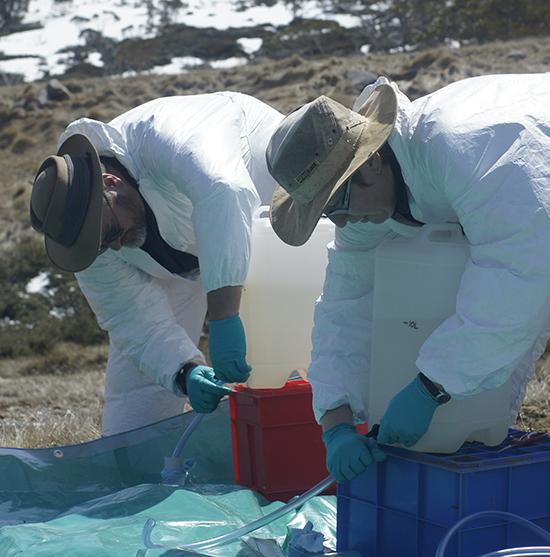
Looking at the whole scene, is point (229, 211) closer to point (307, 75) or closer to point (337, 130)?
point (337, 130)

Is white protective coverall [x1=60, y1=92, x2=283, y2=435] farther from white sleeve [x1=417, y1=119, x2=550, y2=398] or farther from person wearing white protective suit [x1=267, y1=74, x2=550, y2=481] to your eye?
white sleeve [x1=417, y1=119, x2=550, y2=398]

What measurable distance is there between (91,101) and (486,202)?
1998 cm

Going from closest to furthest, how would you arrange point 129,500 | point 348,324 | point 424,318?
1. point 424,318
2. point 348,324
3. point 129,500

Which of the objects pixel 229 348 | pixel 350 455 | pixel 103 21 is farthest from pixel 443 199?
pixel 103 21

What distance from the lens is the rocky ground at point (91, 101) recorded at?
7246 millimetres

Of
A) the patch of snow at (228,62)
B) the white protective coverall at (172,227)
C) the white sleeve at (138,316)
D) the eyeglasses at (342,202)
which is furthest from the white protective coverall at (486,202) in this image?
the patch of snow at (228,62)

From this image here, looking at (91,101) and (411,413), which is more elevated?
(411,413)

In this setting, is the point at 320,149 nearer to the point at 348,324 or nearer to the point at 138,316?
the point at 348,324

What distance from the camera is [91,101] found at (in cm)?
2159

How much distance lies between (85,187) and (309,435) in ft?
3.40

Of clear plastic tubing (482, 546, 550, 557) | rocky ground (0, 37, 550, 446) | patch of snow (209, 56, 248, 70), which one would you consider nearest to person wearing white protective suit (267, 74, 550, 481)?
clear plastic tubing (482, 546, 550, 557)

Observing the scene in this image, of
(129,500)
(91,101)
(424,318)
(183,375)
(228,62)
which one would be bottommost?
(228,62)

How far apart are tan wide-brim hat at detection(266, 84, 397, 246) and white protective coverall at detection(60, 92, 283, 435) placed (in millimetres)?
673

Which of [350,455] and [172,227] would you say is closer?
[350,455]
